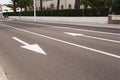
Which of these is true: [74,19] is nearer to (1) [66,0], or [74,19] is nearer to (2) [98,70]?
(1) [66,0]

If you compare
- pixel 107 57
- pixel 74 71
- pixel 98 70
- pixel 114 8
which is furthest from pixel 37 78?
pixel 114 8

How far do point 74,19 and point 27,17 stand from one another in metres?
28.8

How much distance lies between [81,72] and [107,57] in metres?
2.36

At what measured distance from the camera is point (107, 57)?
10141 millimetres

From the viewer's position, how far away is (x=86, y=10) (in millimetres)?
42844

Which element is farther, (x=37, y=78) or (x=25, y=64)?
(x=25, y=64)

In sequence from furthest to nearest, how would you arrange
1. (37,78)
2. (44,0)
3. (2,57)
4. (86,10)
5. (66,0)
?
(44,0)
(66,0)
(86,10)
(2,57)
(37,78)

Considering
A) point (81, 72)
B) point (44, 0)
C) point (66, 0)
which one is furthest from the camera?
point (44, 0)

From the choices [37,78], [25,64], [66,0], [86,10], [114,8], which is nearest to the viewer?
[37,78]

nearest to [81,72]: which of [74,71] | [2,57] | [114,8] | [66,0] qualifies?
[74,71]

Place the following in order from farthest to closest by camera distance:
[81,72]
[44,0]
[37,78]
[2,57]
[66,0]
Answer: [44,0] → [66,0] → [2,57] → [81,72] → [37,78]

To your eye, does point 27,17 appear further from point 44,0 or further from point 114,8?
point 114,8

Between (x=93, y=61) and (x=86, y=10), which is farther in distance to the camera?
(x=86, y=10)

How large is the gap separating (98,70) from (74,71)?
0.68m
